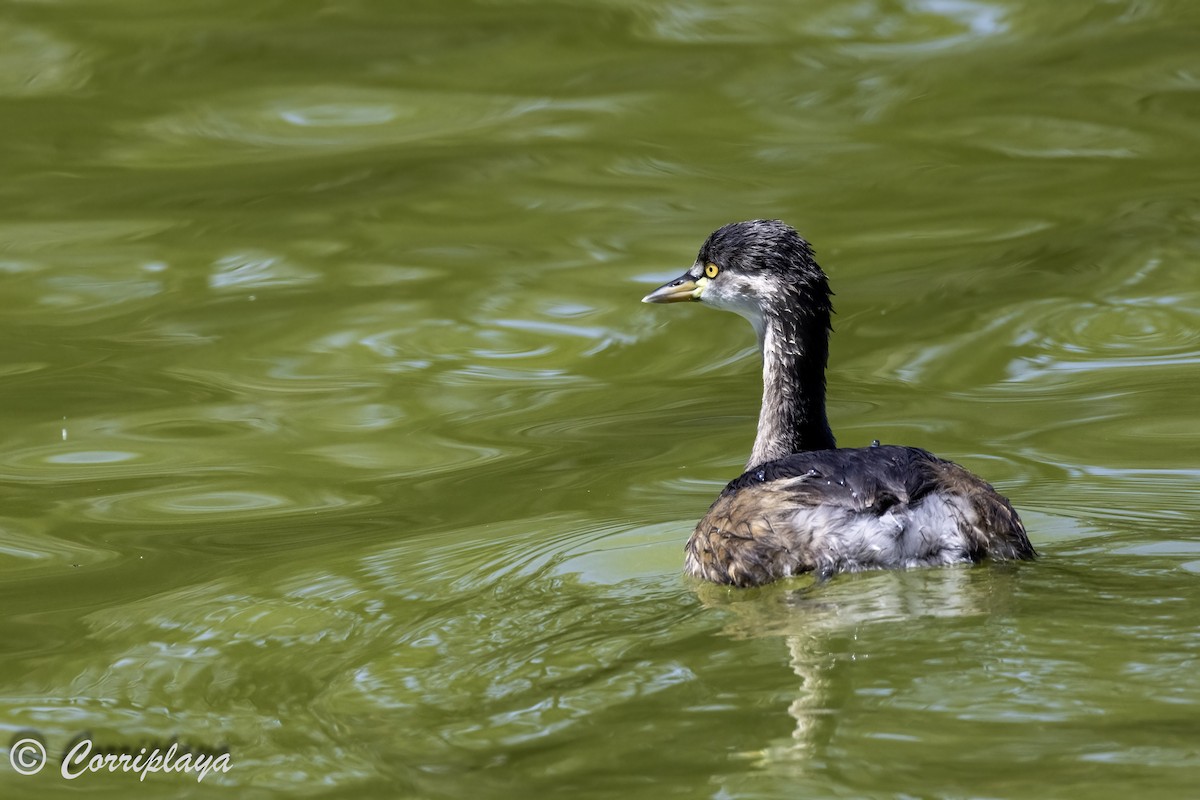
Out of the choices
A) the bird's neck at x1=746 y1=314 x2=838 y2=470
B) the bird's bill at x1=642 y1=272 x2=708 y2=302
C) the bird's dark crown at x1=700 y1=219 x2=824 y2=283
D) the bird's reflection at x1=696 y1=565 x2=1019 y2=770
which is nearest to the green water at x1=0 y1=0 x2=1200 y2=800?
the bird's reflection at x1=696 y1=565 x2=1019 y2=770

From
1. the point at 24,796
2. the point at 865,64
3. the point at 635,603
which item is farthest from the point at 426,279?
the point at 24,796

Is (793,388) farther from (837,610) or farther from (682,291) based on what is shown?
(837,610)

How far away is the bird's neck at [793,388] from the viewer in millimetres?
7477

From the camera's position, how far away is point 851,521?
620cm

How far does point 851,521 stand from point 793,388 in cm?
136

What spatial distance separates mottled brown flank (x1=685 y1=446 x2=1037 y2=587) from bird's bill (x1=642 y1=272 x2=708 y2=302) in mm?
1472

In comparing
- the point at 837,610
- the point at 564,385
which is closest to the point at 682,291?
the point at 564,385

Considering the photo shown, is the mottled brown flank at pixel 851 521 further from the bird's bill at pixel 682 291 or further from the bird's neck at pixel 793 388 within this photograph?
the bird's bill at pixel 682 291

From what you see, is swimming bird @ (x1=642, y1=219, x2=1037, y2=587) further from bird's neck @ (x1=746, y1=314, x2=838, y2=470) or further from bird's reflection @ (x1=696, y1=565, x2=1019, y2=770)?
bird's neck @ (x1=746, y1=314, x2=838, y2=470)

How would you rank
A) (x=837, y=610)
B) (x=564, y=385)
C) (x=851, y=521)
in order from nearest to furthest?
(x=837, y=610) < (x=851, y=521) < (x=564, y=385)

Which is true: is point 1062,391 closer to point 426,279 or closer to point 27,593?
point 426,279

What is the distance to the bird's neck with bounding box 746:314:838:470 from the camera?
7.48 m

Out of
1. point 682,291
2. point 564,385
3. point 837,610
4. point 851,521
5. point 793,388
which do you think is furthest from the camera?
point 564,385

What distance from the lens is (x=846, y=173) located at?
1199cm
